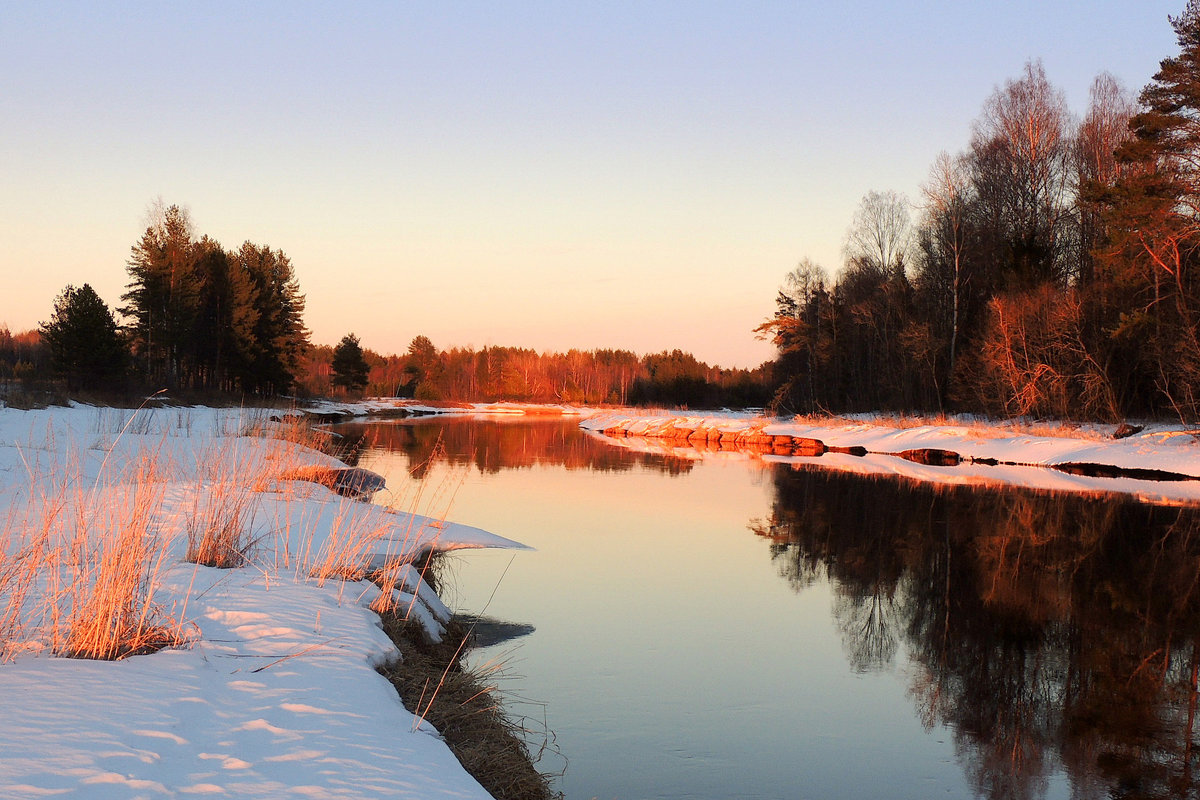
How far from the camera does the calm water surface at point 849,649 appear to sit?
465 cm

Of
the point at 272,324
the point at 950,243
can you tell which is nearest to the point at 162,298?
the point at 272,324

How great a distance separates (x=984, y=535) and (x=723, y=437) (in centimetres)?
2638

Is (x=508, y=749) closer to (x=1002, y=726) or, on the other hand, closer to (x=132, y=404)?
(x=1002, y=726)

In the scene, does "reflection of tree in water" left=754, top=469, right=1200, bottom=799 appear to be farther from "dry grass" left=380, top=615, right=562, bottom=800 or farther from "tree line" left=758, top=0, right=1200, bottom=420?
"tree line" left=758, top=0, right=1200, bottom=420

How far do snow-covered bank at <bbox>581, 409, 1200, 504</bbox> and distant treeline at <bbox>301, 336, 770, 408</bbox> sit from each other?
42801mm

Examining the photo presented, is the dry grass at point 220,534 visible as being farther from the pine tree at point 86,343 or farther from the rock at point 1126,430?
the pine tree at point 86,343

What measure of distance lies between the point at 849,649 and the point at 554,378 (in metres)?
109

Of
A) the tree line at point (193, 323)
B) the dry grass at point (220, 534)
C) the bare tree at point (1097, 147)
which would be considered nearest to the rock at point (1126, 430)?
the bare tree at point (1097, 147)

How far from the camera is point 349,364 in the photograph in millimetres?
67688

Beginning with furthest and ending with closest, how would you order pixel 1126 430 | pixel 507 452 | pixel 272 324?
1. pixel 272 324
2. pixel 507 452
3. pixel 1126 430

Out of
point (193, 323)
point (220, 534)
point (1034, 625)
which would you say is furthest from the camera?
point (193, 323)

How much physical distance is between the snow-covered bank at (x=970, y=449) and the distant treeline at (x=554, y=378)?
42.8 metres

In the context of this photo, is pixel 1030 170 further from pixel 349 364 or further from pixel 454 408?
pixel 454 408

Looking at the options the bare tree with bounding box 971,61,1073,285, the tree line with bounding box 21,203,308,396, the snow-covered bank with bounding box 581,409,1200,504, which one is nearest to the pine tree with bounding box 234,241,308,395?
the tree line with bounding box 21,203,308,396
